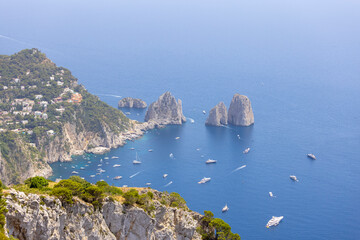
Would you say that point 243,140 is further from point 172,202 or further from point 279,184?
point 172,202

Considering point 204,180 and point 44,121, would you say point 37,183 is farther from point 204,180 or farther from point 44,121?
point 44,121

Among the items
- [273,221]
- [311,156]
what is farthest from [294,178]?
[273,221]

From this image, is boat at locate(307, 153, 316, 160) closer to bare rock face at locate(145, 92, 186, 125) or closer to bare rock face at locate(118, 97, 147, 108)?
bare rock face at locate(145, 92, 186, 125)

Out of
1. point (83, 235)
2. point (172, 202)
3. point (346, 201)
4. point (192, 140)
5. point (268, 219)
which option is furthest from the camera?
point (192, 140)

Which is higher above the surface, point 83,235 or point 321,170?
→ point 83,235

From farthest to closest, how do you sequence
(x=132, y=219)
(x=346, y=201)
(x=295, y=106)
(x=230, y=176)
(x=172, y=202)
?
(x=295, y=106)
(x=230, y=176)
(x=346, y=201)
(x=172, y=202)
(x=132, y=219)

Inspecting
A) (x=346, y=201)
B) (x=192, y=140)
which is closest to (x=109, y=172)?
(x=192, y=140)

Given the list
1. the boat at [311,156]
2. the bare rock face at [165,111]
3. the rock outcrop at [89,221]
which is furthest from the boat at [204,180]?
the rock outcrop at [89,221]

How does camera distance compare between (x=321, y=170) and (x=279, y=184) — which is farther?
(x=321, y=170)
